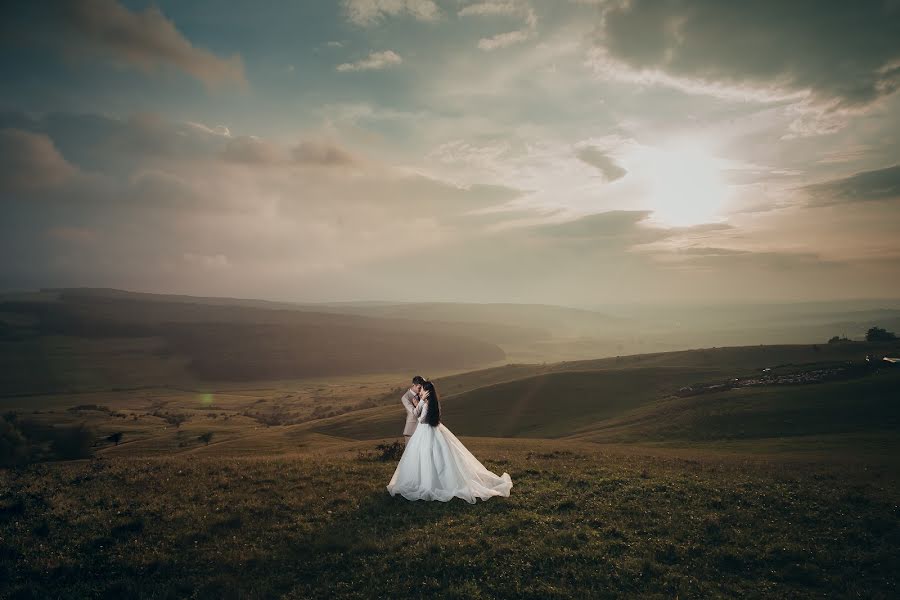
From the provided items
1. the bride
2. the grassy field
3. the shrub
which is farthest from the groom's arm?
the shrub

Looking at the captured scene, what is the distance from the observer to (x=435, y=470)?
19.8 meters

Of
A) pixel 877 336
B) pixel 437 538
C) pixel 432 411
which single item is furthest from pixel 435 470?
pixel 877 336

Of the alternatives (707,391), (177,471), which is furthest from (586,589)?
(707,391)

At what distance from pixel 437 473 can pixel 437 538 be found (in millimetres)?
4528

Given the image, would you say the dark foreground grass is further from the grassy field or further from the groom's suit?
the groom's suit

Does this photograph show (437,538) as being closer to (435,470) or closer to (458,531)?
(458,531)

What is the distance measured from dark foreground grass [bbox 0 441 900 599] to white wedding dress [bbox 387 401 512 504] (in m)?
0.69

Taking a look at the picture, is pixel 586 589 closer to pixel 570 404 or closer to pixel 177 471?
pixel 177 471

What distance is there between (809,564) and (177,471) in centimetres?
2770

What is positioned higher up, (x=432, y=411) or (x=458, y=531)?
(x=432, y=411)

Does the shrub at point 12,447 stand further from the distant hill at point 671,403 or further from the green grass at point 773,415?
the green grass at point 773,415

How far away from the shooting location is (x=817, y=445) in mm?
39938

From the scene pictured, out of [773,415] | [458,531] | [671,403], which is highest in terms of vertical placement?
[458,531]

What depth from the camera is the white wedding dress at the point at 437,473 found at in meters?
19.2
